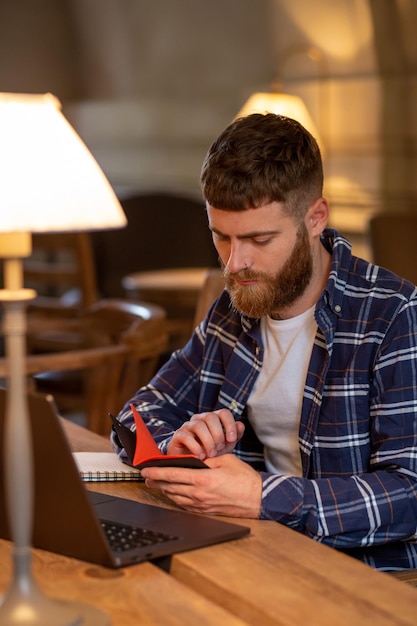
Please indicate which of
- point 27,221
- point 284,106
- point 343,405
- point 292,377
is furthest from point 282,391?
point 284,106

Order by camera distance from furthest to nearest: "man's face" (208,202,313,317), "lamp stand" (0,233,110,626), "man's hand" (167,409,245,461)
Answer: "man's face" (208,202,313,317)
"man's hand" (167,409,245,461)
"lamp stand" (0,233,110,626)

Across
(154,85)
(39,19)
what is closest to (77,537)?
(154,85)

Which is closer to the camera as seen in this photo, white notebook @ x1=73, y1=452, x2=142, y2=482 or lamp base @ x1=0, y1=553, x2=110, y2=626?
lamp base @ x1=0, y1=553, x2=110, y2=626

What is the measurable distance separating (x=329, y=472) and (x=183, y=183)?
4.11 m

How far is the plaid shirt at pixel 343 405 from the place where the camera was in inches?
63.6

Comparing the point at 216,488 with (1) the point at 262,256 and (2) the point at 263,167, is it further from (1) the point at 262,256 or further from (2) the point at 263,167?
(2) the point at 263,167

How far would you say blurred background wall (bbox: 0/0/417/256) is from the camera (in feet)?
13.6

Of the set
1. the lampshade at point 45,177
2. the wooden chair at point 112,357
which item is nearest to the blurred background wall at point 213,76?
the wooden chair at point 112,357

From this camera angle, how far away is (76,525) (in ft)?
4.41

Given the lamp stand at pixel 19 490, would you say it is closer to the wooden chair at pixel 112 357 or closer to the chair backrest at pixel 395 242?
the wooden chair at pixel 112 357

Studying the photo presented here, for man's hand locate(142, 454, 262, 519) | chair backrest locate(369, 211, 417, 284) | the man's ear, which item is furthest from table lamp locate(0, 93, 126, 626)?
chair backrest locate(369, 211, 417, 284)

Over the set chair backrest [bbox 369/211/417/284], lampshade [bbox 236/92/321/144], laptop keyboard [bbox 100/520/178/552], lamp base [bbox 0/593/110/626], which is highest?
lampshade [bbox 236/92/321/144]

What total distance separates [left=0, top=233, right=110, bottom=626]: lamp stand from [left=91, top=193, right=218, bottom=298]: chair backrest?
4.22 metres

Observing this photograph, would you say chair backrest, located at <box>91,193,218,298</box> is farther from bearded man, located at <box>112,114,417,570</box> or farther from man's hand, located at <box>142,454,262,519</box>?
man's hand, located at <box>142,454,262,519</box>
